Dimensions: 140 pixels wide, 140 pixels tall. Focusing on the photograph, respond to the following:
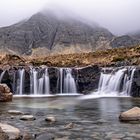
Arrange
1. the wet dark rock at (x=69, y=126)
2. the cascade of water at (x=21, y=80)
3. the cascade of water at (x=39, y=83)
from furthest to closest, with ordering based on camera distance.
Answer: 1. the cascade of water at (x=21, y=80)
2. the cascade of water at (x=39, y=83)
3. the wet dark rock at (x=69, y=126)

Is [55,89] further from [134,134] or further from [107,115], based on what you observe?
[134,134]

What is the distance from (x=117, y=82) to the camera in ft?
178

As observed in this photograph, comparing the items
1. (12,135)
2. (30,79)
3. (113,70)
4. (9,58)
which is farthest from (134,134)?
(9,58)

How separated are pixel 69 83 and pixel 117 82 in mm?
8007

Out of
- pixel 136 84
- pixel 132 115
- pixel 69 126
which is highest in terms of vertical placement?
pixel 136 84

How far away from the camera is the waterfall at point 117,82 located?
52.7 meters

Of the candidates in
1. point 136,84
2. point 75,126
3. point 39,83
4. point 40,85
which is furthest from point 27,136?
point 39,83

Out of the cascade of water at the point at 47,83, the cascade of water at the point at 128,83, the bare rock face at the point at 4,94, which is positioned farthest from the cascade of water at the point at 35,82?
the bare rock face at the point at 4,94

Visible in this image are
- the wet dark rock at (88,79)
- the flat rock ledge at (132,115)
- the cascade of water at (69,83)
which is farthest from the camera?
the cascade of water at (69,83)

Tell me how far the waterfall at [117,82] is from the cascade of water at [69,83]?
160 inches

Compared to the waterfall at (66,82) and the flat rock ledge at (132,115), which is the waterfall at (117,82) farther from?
the flat rock ledge at (132,115)

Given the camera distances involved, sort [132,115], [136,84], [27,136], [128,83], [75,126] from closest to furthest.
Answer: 1. [27,136]
2. [75,126]
3. [132,115]
4. [136,84]
5. [128,83]

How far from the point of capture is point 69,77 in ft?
195

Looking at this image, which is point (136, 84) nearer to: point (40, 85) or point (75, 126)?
point (40, 85)
